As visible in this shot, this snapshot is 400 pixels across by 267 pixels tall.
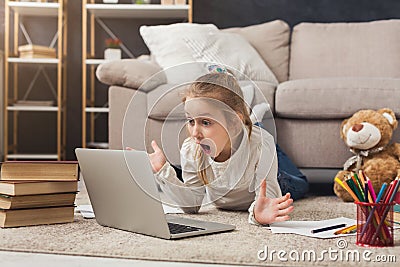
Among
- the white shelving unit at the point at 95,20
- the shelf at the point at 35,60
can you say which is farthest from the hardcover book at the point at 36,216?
the shelf at the point at 35,60

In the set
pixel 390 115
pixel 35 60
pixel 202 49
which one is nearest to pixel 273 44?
pixel 202 49

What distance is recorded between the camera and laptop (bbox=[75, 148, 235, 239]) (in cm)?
138

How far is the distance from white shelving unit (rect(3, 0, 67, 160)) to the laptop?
214 cm

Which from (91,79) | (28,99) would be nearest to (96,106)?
(91,79)

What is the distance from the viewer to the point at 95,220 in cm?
170

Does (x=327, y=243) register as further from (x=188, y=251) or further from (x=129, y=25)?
(x=129, y=25)

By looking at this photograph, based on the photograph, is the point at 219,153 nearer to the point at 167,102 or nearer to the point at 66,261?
the point at 167,102

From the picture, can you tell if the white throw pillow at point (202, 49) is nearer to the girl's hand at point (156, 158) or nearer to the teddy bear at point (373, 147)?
the teddy bear at point (373, 147)

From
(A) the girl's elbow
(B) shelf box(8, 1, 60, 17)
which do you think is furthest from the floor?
(B) shelf box(8, 1, 60, 17)

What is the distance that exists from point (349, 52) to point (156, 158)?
6.71 feet

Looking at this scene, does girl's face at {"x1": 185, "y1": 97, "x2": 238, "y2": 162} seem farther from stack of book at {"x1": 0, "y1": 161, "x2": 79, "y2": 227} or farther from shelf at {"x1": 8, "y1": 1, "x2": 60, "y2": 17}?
shelf at {"x1": 8, "y1": 1, "x2": 60, "y2": 17}

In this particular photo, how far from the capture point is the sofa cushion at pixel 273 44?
3438mm

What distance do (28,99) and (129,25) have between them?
2.71 feet

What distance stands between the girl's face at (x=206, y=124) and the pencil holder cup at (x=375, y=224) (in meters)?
0.37
